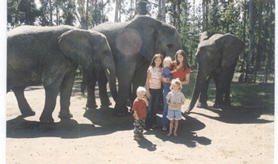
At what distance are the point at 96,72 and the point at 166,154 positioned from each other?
4.53 metres

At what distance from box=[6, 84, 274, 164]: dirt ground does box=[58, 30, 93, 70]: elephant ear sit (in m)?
1.60

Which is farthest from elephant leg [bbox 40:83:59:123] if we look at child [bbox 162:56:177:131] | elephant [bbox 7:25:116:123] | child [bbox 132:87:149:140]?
child [bbox 162:56:177:131]

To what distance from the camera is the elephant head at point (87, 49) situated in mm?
5773

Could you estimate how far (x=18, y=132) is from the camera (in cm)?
529

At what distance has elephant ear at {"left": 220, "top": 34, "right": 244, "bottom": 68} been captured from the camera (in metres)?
7.59

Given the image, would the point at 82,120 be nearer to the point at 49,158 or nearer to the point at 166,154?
the point at 49,158

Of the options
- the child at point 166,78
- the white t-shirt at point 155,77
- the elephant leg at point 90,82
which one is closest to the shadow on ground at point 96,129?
the child at point 166,78

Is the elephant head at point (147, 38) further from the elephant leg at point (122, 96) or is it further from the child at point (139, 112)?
the child at point (139, 112)

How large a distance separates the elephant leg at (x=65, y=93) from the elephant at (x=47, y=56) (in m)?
0.46

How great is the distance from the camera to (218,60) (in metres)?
7.55

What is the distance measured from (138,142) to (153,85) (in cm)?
135

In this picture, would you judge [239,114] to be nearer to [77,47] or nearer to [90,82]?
[90,82]

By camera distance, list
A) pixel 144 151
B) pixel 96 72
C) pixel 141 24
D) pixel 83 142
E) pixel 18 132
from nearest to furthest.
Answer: pixel 144 151 → pixel 83 142 → pixel 18 132 → pixel 141 24 → pixel 96 72

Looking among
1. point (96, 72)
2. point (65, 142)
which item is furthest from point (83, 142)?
point (96, 72)
